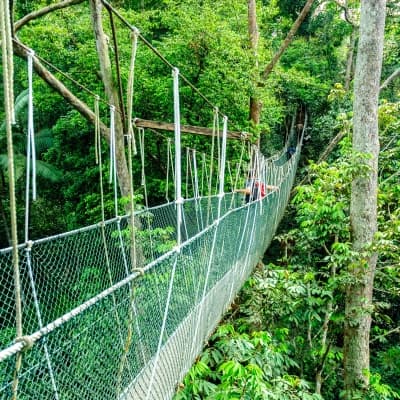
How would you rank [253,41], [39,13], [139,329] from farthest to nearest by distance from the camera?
[253,41], [39,13], [139,329]

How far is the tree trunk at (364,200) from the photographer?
2.92 meters

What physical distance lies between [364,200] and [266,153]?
19.0 ft

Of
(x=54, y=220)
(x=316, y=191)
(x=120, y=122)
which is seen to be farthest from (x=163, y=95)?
(x=54, y=220)

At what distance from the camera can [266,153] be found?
8.66 meters

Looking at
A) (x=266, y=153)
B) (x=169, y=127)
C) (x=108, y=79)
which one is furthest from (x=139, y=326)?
(x=266, y=153)

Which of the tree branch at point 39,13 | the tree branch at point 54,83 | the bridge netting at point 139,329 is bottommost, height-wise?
the bridge netting at point 139,329

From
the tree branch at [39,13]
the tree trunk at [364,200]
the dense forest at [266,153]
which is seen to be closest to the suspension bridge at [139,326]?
the dense forest at [266,153]

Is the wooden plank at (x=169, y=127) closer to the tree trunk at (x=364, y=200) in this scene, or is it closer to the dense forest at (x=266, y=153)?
the dense forest at (x=266, y=153)

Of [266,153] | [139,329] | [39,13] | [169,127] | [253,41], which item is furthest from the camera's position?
[266,153]

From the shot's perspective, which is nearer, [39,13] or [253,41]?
[39,13]

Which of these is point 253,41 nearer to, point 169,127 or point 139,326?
point 169,127

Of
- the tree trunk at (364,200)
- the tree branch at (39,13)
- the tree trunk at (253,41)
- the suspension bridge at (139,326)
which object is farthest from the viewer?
the tree trunk at (253,41)

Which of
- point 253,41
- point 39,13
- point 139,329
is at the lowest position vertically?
point 139,329

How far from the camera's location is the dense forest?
277 cm
